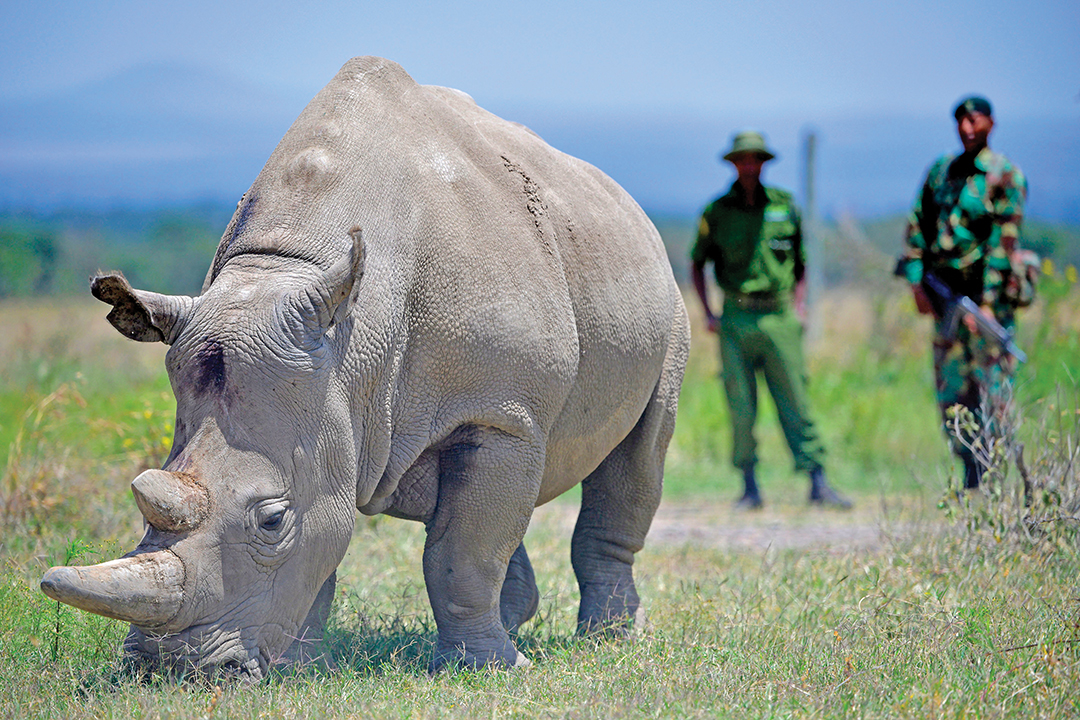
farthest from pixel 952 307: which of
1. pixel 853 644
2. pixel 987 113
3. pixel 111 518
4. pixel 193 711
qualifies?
pixel 193 711

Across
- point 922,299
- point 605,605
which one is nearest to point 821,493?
point 922,299

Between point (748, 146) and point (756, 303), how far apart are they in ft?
3.65

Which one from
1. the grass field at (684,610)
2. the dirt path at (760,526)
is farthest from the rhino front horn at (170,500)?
the dirt path at (760,526)

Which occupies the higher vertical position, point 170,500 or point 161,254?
point 161,254

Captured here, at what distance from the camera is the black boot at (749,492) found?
8.70 metres

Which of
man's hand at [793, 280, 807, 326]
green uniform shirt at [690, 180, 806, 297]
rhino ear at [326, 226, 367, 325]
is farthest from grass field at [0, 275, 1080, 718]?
green uniform shirt at [690, 180, 806, 297]

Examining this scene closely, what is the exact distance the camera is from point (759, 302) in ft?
27.9

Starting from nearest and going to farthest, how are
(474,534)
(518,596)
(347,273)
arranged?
(347,273), (474,534), (518,596)

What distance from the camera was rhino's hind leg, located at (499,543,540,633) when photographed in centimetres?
496

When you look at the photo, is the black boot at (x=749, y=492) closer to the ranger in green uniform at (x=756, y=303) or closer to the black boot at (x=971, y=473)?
the ranger in green uniform at (x=756, y=303)

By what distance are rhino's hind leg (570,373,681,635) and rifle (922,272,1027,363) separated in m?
2.84

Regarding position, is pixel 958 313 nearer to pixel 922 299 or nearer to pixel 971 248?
pixel 922 299

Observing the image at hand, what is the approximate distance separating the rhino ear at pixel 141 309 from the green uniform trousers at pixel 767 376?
18.3 ft

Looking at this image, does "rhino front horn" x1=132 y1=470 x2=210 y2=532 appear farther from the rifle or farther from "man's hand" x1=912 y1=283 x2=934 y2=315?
"man's hand" x1=912 y1=283 x2=934 y2=315
